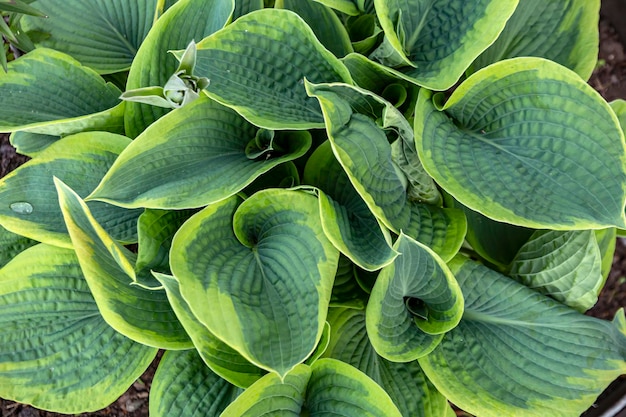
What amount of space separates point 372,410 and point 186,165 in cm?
40

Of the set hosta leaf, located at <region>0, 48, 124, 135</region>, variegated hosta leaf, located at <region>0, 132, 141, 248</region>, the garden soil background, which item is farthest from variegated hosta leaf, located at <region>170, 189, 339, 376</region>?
the garden soil background

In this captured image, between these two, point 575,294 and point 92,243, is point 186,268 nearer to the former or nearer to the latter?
point 92,243

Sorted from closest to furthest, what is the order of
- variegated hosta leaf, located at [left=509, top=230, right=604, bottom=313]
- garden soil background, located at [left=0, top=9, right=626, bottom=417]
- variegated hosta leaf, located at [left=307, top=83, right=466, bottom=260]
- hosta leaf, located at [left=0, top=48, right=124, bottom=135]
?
variegated hosta leaf, located at [left=307, top=83, right=466, bottom=260] < variegated hosta leaf, located at [left=509, top=230, right=604, bottom=313] < hosta leaf, located at [left=0, top=48, right=124, bottom=135] < garden soil background, located at [left=0, top=9, right=626, bottom=417]

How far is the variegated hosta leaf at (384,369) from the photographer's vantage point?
2.73ft

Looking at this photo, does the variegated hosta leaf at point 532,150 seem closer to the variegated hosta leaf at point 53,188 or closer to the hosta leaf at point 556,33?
the hosta leaf at point 556,33

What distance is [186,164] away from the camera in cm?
72

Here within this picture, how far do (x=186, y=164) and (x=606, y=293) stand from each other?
3.09 ft

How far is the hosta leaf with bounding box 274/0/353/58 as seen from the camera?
0.85 meters

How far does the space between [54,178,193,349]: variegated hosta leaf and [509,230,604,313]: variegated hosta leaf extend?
51 centimetres

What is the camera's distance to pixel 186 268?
2.15 feet

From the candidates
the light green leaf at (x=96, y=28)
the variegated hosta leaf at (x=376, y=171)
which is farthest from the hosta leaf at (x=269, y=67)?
the light green leaf at (x=96, y=28)

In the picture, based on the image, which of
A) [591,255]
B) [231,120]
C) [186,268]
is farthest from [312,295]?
[591,255]

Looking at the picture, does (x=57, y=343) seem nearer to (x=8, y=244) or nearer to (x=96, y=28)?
(x=8, y=244)

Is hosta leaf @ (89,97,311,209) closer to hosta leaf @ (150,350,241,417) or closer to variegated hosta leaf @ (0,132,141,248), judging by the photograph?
variegated hosta leaf @ (0,132,141,248)
